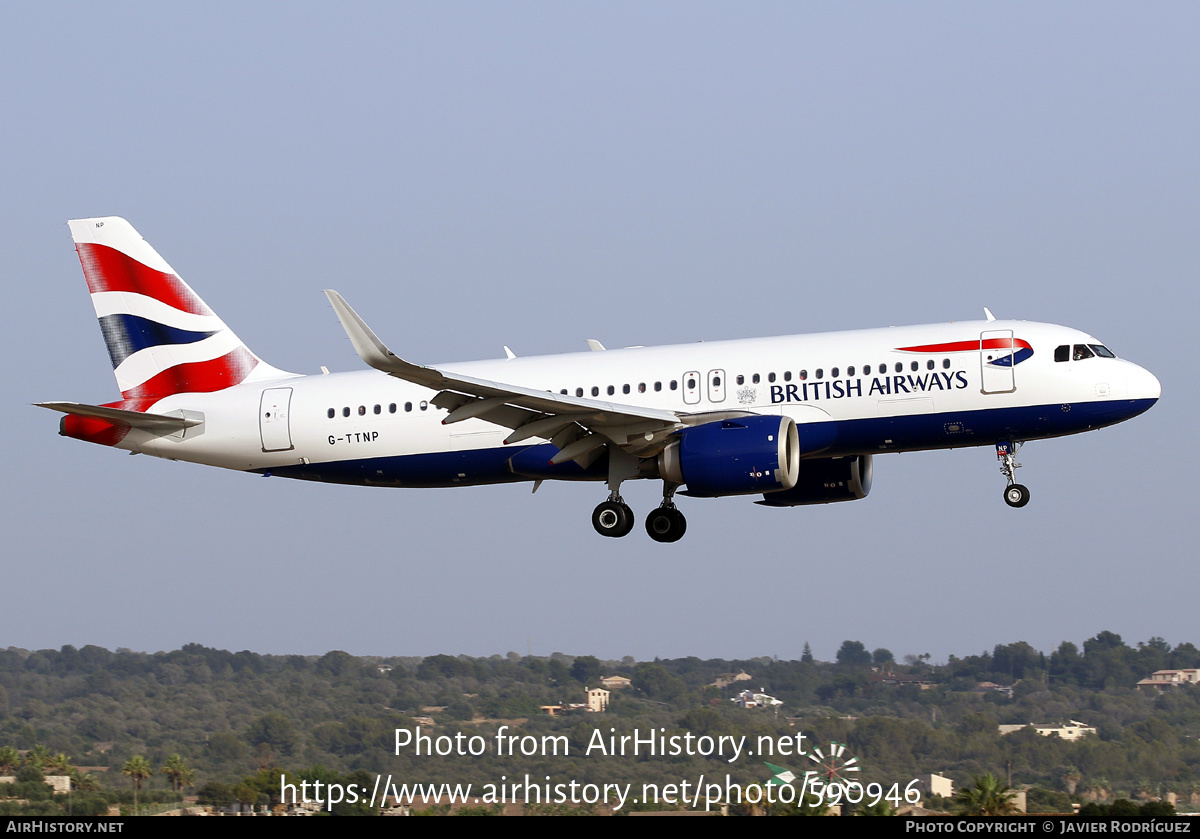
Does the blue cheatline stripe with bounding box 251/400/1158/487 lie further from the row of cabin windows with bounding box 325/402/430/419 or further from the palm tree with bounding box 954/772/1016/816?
the palm tree with bounding box 954/772/1016/816

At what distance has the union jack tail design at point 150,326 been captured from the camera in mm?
37938

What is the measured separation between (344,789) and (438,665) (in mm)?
16286

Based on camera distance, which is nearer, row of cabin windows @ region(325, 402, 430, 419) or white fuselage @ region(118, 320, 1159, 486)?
white fuselage @ region(118, 320, 1159, 486)

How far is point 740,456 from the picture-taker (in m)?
31.3

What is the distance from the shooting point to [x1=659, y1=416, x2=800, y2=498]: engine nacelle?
1228 inches

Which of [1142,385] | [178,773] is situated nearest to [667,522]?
[1142,385]

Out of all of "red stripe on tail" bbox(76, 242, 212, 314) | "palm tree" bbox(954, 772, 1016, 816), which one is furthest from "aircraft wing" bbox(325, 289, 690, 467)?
"palm tree" bbox(954, 772, 1016, 816)

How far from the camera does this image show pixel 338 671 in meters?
59.9

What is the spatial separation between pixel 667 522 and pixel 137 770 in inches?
877

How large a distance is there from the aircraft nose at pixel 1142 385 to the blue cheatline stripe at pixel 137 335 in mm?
23205

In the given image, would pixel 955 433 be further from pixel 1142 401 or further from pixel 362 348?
pixel 362 348

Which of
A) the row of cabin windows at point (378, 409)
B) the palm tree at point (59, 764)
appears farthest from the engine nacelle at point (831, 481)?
the palm tree at point (59, 764)

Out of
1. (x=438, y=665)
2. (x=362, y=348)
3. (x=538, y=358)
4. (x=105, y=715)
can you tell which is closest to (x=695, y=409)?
(x=538, y=358)

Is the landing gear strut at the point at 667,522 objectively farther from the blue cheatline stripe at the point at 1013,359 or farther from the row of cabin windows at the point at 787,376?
the blue cheatline stripe at the point at 1013,359
